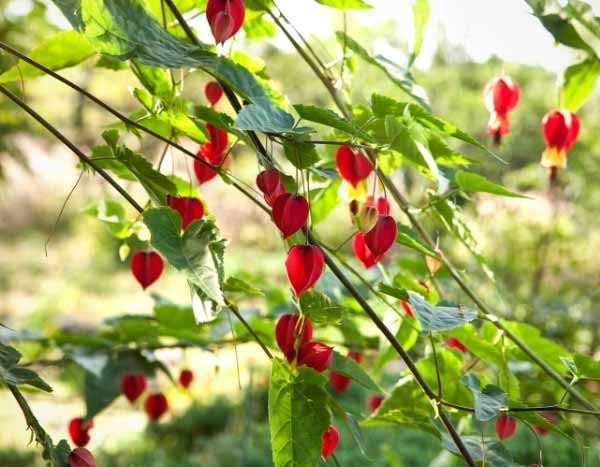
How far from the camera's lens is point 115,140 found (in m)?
0.66

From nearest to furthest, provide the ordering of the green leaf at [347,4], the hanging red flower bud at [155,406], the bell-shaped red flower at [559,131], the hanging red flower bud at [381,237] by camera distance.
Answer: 1. the hanging red flower bud at [381,237]
2. the green leaf at [347,4]
3. the bell-shaped red flower at [559,131]
4. the hanging red flower bud at [155,406]

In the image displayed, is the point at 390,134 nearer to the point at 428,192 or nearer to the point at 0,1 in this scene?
the point at 428,192

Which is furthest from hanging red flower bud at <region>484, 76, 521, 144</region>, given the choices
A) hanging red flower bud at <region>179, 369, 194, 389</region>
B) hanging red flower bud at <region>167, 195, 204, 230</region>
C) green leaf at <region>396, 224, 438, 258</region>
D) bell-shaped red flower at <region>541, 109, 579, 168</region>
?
hanging red flower bud at <region>179, 369, 194, 389</region>

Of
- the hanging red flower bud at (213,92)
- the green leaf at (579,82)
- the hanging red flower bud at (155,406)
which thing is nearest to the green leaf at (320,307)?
the hanging red flower bud at (213,92)

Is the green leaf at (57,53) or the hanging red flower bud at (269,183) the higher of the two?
the green leaf at (57,53)

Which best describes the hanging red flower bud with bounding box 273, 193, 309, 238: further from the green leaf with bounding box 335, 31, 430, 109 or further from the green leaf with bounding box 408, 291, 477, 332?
the green leaf with bounding box 335, 31, 430, 109

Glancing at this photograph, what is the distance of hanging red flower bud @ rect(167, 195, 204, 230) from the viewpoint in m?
0.66

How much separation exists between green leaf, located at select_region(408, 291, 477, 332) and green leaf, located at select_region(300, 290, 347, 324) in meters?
0.08

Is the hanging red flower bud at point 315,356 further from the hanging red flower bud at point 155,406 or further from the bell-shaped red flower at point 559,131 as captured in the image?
the hanging red flower bud at point 155,406

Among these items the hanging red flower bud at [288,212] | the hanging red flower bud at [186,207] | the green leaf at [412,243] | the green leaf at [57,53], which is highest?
the green leaf at [57,53]

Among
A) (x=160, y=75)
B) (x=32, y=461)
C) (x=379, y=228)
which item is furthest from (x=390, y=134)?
(x=32, y=461)

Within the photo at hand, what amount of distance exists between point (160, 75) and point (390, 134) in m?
0.20

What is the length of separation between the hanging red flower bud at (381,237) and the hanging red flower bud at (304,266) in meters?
0.06

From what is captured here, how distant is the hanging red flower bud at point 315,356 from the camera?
0.61 metres
